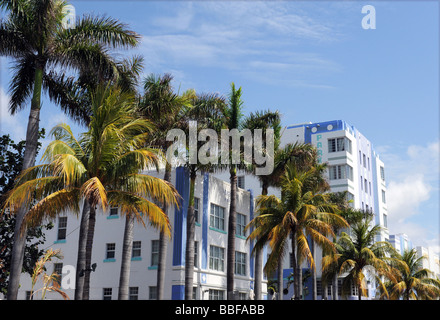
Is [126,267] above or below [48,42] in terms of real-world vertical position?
below

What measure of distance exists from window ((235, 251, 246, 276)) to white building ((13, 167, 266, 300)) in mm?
822

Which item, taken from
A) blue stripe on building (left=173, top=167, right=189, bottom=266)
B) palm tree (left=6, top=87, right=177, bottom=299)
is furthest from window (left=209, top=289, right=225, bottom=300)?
palm tree (left=6, top=87, right=177, bottom=299)

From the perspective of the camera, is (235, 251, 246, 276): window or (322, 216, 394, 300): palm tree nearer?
(235, 251, 246, 276): window

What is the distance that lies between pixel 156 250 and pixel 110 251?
361 centimetres

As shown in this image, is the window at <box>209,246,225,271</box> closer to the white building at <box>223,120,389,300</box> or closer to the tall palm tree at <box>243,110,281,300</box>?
the tall palm tree at <box>243,110,281,300</box>

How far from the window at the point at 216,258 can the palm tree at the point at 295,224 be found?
20.0ft

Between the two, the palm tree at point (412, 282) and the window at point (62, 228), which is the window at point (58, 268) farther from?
the palm tree at point (412, 282)

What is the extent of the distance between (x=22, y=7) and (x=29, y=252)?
15523 millimetres

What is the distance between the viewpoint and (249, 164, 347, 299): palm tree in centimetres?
3203

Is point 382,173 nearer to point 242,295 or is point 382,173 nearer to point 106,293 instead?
point 242,295

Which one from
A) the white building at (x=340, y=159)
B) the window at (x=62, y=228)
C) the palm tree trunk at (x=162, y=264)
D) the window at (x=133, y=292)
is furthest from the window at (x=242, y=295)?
the white building at (x=340, y=159)

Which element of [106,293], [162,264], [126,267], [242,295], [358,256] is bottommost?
[106,293]

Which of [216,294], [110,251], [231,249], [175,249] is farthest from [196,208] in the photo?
[110,251]

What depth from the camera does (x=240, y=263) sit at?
4319 cm
